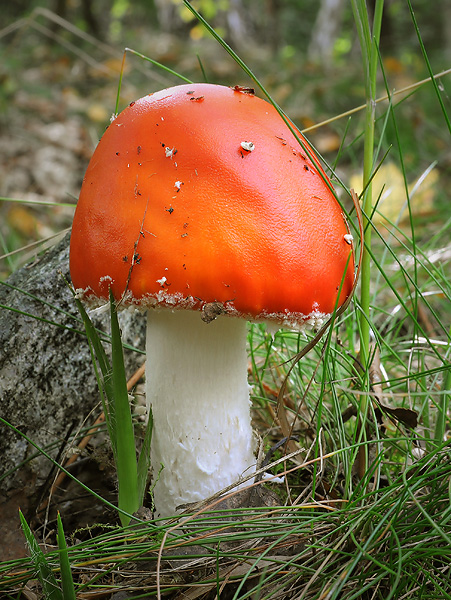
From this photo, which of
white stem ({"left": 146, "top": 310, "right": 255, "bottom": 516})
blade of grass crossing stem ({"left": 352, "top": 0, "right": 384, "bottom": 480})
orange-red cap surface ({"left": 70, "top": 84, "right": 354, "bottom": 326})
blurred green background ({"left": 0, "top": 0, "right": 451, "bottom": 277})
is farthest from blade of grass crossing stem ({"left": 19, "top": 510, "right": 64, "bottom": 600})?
blurred green background ({"left": 0, "top": 0, "right": 451, "bottom": 277})

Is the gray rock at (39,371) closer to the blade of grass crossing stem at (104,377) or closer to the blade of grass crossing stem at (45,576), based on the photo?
the blade of grass crossing stem at (104,377)

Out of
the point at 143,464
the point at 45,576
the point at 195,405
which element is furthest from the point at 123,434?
the point at 45,576

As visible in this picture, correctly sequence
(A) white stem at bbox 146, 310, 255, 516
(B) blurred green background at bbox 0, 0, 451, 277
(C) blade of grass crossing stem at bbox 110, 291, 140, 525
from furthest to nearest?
1. (B) blurred green background at bbox 0, 0, 451, 277
2. (A) white stem at bbox 146, 310, 255, 516
3. (C) blade of grass crossing stem at bbox 110, 291, 140, 525

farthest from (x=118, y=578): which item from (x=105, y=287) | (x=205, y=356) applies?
(x=105, y=287)

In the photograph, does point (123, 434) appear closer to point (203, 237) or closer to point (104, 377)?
point (104, 377)

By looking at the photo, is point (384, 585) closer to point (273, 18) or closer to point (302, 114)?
point (302, 114)

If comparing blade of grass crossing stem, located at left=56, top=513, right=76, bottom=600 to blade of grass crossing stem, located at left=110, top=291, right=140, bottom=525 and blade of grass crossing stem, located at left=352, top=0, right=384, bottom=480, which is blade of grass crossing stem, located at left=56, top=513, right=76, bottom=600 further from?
blade of grass crossing stem, located at left=352, top=0, right=384, bottom=480

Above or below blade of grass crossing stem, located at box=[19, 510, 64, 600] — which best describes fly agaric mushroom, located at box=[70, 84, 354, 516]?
above
